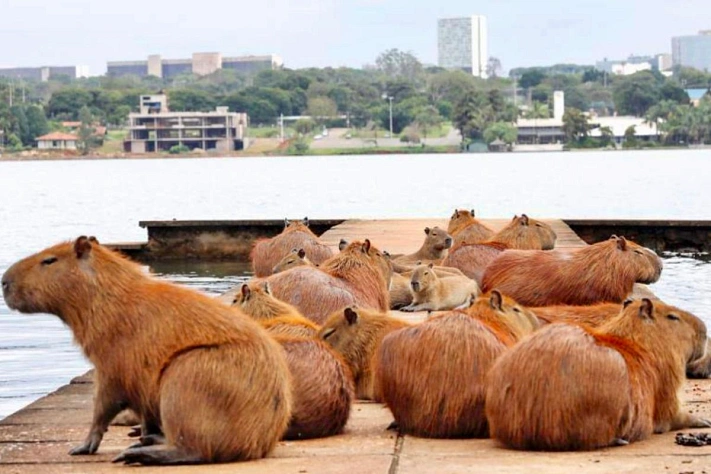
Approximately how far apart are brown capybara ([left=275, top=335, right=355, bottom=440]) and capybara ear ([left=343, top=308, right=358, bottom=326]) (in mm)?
605

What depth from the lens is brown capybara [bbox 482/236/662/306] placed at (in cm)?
1102

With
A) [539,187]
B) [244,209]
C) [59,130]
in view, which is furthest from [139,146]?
[244,209]

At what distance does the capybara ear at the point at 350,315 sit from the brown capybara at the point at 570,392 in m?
1.32

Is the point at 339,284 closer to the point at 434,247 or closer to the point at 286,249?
the point at 286,249

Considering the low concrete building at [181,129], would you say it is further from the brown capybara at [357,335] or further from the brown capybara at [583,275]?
the brown capybara at [357,335]

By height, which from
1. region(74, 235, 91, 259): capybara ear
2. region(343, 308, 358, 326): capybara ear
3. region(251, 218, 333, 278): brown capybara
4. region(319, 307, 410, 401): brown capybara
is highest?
region(74, 235, 91, 259): capybara ear

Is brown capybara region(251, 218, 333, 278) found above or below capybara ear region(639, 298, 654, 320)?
below

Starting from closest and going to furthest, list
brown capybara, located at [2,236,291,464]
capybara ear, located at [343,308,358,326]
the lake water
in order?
1. brown capybara, located at [2,236,291,464]
2. capybara ear, located at [343,308,358,326]
3. the lake water

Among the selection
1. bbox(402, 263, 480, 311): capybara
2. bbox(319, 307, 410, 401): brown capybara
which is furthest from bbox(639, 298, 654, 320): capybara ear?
bbox(402, 263, 480, 311): capybara

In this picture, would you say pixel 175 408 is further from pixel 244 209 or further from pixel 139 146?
pixel 139 146

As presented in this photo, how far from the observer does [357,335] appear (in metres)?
7.79

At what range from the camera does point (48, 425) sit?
7645 mm

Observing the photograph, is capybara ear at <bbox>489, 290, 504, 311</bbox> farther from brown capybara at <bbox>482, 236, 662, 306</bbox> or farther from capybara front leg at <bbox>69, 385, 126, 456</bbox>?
brown capybara at <bbox>482, 236, 662, 306</bbox>

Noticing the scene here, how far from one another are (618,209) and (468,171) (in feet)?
208
